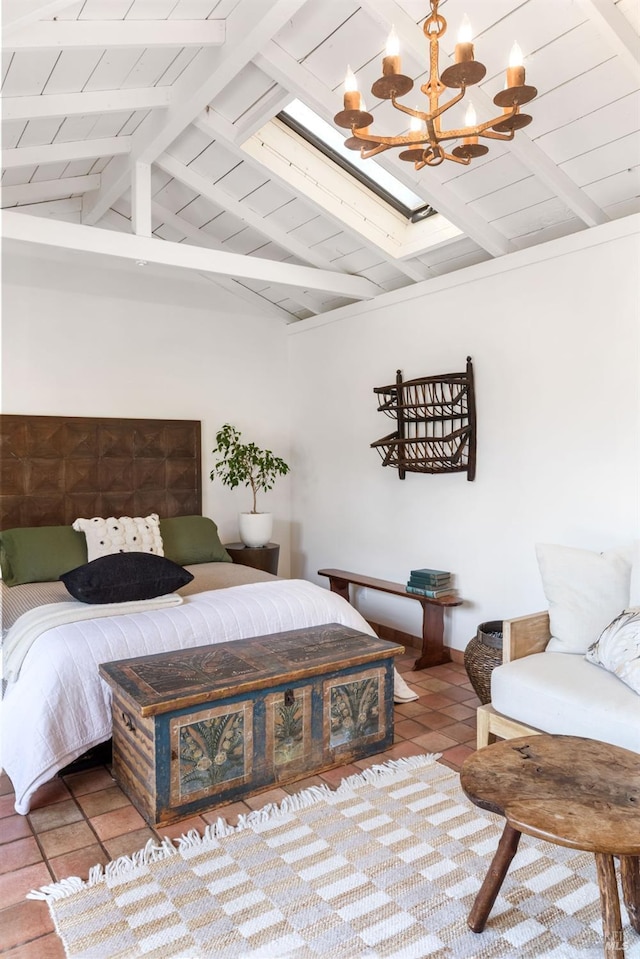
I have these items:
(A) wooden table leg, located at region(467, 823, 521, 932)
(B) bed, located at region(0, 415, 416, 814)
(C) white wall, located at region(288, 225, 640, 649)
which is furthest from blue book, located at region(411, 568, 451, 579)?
(A) wooden table leg, located at region(467, 823, 521, 932)

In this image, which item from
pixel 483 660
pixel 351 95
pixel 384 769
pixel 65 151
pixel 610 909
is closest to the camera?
pixel 610 909

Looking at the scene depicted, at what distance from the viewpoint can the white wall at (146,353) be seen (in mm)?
4570

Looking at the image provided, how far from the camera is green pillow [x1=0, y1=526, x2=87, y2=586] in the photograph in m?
3.98

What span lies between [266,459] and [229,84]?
2731 millimetres

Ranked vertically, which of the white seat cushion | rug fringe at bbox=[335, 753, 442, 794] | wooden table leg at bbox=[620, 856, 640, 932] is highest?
the white seat cushion

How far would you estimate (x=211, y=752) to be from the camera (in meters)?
2.42

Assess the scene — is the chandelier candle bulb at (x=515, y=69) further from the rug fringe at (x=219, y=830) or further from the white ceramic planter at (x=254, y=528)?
the white ceramic planter at (x=254, y=528)

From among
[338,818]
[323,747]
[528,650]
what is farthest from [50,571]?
[528,650]

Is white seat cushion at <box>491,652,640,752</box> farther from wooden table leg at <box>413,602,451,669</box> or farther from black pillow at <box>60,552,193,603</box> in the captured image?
black pillow at <box>60,552,193,603</box>

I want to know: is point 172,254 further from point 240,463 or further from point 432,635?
point 432,635

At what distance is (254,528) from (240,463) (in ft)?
1.71

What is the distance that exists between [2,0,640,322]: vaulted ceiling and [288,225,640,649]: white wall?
280mm

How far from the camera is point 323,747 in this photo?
2.73 m

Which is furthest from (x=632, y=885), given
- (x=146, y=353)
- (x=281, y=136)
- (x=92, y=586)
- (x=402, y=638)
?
(x=146, y=353)
